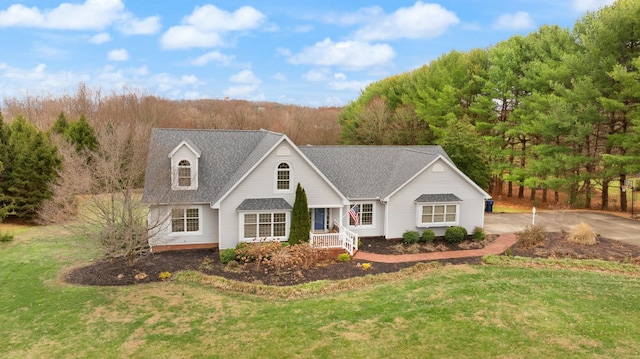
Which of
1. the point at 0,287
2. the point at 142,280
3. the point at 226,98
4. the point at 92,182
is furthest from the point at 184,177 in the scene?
the point at 226,98

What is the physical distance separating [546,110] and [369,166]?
1978cm

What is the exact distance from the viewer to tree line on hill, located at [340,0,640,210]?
28688 millimetres

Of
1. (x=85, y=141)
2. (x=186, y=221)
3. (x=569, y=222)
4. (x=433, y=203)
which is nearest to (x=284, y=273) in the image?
(x=186, y=221)

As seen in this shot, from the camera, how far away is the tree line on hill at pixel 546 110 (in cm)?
2869

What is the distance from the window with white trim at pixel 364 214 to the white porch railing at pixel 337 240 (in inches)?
89.6

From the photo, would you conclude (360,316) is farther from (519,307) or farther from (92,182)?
(92,182)

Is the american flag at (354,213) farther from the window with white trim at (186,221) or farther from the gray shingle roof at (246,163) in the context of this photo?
the window with white trim at (186,221)

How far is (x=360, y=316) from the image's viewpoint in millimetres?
13148

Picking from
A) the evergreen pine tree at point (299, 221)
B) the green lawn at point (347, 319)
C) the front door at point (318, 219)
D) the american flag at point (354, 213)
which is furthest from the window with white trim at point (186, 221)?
the american flag at point (354, 213)

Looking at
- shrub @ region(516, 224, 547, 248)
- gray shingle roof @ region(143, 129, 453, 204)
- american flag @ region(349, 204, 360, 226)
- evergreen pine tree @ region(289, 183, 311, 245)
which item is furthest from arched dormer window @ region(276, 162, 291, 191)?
shrub @ region(516, 224, 547, 248)

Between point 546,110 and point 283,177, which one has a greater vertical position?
point 546,110

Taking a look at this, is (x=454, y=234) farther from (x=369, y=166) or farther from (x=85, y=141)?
(x=85, y=141)

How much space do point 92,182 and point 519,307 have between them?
16.9 metres

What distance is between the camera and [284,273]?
1748cm
